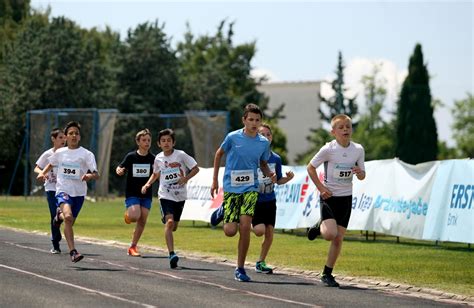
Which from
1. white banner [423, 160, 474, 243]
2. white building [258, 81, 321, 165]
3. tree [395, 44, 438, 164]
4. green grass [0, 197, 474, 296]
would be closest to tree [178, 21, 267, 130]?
tree [395, 44, 438, 164]

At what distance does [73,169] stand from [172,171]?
1.51m

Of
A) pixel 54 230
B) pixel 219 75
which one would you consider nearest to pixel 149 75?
pixel 219 75

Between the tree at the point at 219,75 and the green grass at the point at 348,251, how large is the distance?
46429 millimetres

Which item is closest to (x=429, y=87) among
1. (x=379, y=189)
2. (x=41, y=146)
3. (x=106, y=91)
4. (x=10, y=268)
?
(x=106, y=91)

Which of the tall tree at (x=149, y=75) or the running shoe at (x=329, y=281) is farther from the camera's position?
the tall tree at (x=149, y=75)

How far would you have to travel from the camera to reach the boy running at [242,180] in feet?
50.9

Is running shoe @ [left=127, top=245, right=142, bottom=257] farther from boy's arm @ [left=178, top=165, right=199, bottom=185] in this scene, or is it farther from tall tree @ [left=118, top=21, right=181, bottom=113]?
tall tree @ [left=118, top=21, right=181, bottom=113]

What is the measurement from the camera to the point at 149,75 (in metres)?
75.5

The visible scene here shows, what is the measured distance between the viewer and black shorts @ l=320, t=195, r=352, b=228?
15312mm

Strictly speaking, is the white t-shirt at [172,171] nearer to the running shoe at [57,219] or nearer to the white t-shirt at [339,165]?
the running shoe at [57,219]

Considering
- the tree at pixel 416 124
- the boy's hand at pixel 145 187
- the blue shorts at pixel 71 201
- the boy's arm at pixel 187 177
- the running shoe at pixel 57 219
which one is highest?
the tree at pixel 416 124

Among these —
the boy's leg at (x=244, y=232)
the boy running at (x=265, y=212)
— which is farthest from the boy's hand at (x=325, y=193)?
the boy running at (x=265, y=212)

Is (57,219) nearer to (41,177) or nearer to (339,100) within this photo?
(41,177)

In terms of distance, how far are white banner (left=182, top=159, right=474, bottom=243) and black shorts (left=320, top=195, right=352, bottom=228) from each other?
690cm
